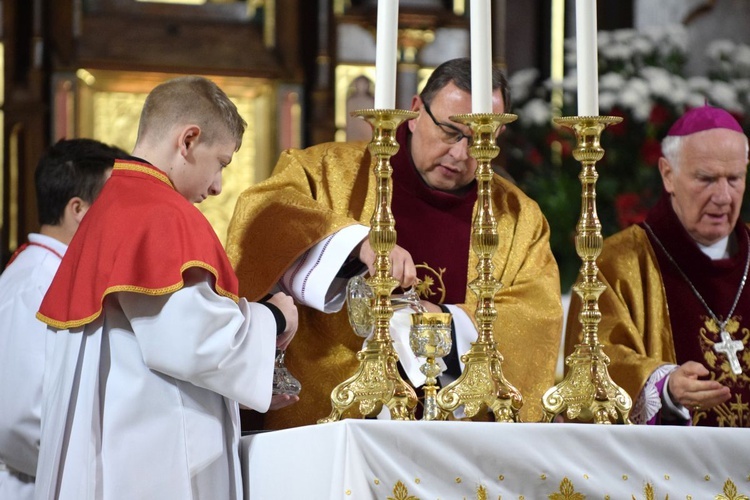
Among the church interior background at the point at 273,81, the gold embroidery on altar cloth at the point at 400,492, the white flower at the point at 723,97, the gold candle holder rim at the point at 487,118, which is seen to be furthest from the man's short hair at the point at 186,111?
the white flower at the point at 723,97

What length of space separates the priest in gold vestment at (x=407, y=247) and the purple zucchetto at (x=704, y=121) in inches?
29.8

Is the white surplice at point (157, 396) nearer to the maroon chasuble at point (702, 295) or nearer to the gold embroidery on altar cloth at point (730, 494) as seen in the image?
the gold embroidery on altar cloth at point (730, 494)

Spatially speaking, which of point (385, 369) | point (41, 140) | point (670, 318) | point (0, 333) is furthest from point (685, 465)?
point (41, 140)

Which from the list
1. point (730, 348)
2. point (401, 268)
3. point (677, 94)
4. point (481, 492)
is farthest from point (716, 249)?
point (481, 492)

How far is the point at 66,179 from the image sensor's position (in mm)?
4609

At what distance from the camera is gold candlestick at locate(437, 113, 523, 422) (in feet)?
10.3

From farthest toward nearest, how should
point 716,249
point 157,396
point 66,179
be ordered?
point 716,249
point 66,179
point 157,396

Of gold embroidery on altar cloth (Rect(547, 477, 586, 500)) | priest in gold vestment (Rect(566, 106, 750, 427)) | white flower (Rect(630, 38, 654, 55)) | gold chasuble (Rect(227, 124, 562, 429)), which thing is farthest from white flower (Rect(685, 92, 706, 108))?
gold embroidery on altar cloth (Rect(547, 477, 586, 500))

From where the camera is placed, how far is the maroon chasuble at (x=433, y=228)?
4.30 m

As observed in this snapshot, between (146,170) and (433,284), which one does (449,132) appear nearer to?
(433,284)

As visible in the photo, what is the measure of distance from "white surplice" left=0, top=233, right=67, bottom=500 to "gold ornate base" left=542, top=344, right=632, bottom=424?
64.4 inches

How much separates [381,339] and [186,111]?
83 cm

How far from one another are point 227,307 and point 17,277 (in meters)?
1.32

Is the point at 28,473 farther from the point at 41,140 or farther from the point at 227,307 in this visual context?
the point at 41,140
